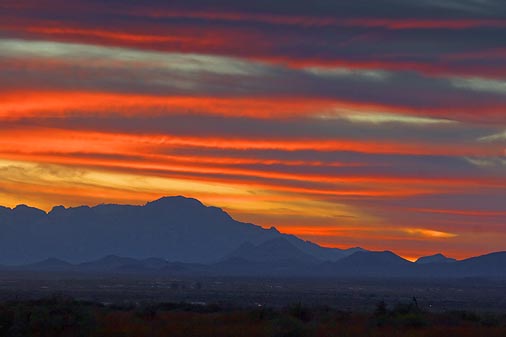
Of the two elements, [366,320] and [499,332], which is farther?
[366,320]

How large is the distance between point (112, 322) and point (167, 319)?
3712 mm

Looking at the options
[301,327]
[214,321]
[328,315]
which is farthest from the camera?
[328,315]

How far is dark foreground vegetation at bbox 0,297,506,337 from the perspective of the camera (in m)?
40.2

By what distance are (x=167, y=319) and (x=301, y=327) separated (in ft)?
31.6

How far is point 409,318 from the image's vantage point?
45562mm

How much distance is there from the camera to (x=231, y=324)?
147 ft

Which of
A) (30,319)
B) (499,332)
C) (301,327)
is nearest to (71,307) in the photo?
(30,319)

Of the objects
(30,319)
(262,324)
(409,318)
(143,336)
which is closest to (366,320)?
(409,318)

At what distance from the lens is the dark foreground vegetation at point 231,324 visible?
40.2 metres

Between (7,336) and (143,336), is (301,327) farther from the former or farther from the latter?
(7,336)

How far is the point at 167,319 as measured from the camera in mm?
46812

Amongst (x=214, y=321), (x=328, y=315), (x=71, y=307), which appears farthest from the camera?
(x=328, y=315)

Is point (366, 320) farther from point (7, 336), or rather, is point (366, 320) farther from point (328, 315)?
point (7, 336)

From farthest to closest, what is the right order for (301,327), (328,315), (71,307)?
(328,315) < (71,307) < (301,327)
